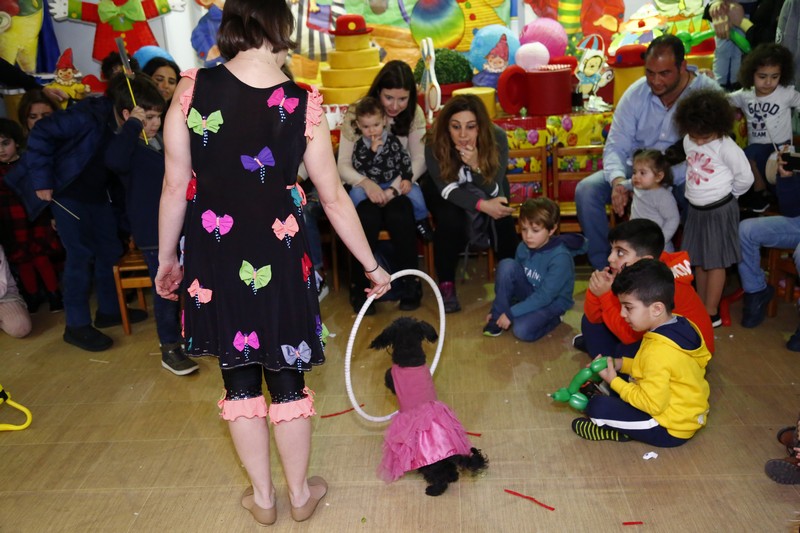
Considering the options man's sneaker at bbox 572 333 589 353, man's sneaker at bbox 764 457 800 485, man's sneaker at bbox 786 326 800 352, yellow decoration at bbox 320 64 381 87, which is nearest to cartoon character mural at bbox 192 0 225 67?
yellow decoration at bbox 320 64 381 87

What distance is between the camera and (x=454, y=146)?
14.0 ft

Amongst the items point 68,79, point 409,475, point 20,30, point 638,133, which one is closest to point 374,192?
point 638,133

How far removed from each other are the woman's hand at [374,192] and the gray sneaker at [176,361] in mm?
1285

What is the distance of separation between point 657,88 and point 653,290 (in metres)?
1.75

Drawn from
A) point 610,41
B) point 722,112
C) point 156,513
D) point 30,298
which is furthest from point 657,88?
point 30,298

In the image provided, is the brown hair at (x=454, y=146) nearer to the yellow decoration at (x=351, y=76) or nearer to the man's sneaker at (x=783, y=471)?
the yellow decoration at (x=351, y=76)

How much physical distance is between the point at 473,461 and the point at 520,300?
1449 mm

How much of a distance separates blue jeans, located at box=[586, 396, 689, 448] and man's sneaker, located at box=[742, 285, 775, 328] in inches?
48.2

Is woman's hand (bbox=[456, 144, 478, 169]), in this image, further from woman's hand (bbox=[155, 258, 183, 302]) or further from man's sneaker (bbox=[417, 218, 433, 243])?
woman's hand (bbox=[155, 258, 183, 302])

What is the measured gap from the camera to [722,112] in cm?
356

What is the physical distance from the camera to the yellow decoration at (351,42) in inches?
201

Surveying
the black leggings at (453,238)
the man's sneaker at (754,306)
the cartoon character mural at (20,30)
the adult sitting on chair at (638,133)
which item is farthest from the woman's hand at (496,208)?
the cartoon character mural at (20,30)

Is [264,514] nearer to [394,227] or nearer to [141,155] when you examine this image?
[141,155]

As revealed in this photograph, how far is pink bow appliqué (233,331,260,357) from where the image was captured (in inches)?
87.0
